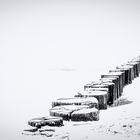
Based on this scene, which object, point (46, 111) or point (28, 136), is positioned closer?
point (28, 136)

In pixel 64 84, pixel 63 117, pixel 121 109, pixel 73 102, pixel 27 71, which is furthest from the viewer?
pixel 27 71

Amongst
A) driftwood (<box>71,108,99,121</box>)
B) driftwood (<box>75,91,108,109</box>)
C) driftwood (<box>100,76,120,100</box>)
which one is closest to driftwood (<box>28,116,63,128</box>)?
driftwood (<box>71,108,99,121</box>)

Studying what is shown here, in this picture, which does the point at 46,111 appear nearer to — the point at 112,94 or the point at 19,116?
the point at 19,116

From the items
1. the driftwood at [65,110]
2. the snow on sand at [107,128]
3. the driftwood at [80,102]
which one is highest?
the driftwood at [80,102]

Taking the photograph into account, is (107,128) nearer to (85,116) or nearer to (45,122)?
(85,116)

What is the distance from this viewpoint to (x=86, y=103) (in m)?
7.28

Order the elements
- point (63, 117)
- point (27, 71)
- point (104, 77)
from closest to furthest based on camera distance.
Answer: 1. point (63, 117)
2. point (104, 77)
3. point (27, 71)

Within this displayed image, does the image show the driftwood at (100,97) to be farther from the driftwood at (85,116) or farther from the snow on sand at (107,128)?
the driftwood at (85,116)

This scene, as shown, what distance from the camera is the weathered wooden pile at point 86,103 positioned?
6.61 m

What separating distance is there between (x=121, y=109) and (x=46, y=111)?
1.18 m

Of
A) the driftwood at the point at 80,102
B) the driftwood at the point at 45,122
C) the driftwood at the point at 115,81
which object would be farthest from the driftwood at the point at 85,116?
the driftwood at the point at 115,81

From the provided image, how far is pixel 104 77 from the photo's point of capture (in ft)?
33.1

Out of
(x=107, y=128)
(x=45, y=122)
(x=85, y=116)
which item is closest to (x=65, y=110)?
(x=85, y=116)

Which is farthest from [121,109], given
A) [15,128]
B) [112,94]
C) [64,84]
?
[64,84]
